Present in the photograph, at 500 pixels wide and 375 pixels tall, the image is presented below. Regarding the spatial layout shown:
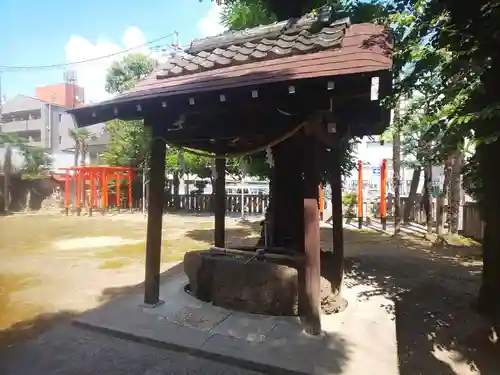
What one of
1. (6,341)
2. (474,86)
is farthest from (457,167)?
(6,341)

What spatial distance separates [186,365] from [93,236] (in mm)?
10555

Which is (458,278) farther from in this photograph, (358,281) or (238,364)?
(238,364)

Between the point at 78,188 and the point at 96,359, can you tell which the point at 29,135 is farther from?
the point at 78,188

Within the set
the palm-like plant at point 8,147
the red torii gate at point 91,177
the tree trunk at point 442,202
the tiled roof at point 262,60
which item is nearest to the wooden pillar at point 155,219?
the tiled roof at point 262,60

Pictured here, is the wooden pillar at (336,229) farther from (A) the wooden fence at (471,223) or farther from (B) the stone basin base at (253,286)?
(A) the wooden fence at (471,223)

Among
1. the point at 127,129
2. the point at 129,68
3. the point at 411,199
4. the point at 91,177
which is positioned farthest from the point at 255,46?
the point at 129,68

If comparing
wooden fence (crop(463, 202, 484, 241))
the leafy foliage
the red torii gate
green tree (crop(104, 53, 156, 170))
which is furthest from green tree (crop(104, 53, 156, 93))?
wooden fence (crop(463, 202, 484, 241))

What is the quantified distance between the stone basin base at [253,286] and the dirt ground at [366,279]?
Answer: 1.30 m

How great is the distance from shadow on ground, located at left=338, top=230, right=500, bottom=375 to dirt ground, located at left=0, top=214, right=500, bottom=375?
12mm

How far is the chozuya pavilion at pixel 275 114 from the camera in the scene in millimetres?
3932

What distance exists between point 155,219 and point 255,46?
3020mm

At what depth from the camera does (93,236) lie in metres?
12.9

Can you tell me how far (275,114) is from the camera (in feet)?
14.7

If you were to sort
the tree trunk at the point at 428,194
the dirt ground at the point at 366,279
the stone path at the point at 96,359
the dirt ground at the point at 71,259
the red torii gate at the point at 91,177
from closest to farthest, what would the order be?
1. the stone path at the point at 96,359
2. the dirt ground at the point at 366,279
3. the dirt ground at the point at 71,259
4. the tree trunk at the point at 428,194
5. the red torii gate at the point at 91,177
